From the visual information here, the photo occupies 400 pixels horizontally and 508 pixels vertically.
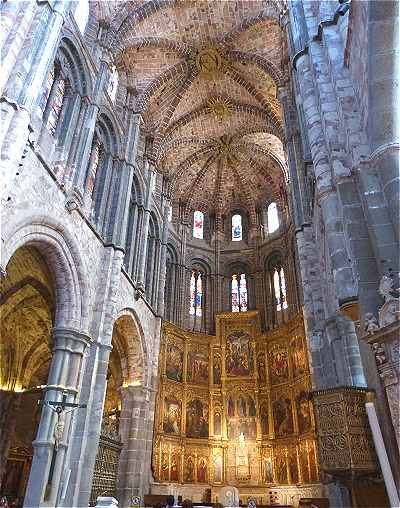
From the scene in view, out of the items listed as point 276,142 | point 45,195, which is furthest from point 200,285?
point 45,195

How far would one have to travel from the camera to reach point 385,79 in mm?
7805

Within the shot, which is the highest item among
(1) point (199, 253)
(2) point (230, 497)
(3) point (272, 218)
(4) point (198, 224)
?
(4) point (198, 224)

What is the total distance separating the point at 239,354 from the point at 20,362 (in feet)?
36.3

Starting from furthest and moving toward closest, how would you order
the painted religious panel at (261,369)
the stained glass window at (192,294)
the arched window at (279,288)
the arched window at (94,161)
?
the stained glass window at (192,294)
the arched window at (279,288)
the painted religious panel at (261,369)
the arched window at (94,161)

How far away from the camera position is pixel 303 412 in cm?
1964

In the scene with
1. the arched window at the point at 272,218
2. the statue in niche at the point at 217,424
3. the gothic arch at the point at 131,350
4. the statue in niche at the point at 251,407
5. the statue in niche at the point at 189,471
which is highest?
the arched window at the point at 272,218

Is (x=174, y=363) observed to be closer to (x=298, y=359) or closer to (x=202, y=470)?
(x=202, y=470)

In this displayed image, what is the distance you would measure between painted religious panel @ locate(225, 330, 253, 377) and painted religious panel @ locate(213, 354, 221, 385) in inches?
17.1

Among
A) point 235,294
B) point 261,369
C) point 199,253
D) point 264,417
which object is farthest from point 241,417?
point 199,253

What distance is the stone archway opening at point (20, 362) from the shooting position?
1555cm

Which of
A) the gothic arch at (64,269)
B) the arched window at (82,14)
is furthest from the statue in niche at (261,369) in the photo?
the arched window at (82,14)

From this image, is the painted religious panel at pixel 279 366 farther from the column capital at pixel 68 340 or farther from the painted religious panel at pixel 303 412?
the column capital at pixel 68 340

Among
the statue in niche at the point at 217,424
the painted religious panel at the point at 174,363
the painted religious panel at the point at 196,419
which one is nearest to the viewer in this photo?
the painted religious panel at the point at 196,419

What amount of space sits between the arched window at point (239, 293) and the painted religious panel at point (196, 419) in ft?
21.1
